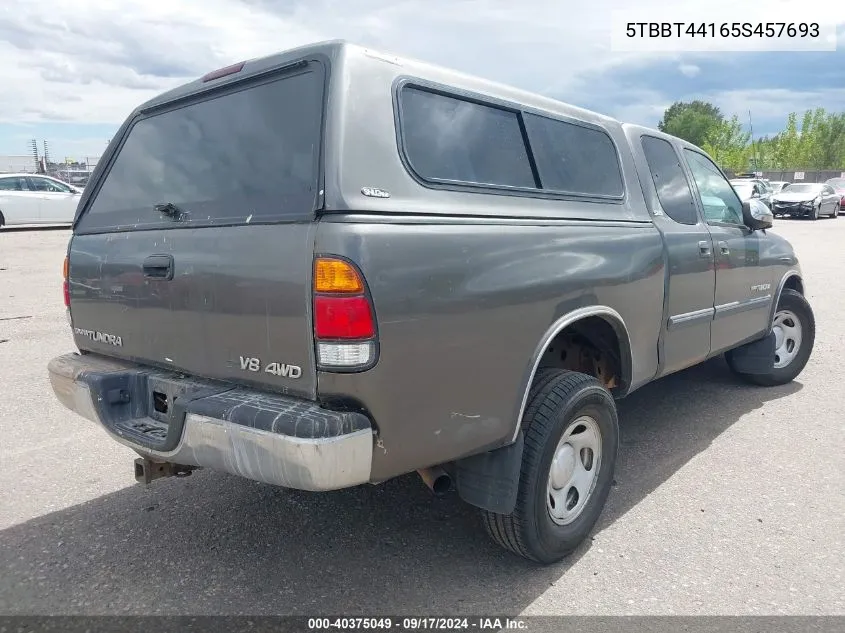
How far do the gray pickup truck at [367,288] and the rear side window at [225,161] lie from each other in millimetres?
11

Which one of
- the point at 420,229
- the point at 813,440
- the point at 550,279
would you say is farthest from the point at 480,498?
the point at 813,440

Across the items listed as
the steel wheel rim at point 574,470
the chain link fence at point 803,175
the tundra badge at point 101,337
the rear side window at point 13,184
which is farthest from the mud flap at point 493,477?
the chain link fence at point 803,175

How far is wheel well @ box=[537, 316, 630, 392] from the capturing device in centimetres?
326

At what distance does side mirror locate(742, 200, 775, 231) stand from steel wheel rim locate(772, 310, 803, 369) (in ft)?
3.69

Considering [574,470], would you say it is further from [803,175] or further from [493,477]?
[803,175]

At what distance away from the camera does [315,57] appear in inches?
94.4

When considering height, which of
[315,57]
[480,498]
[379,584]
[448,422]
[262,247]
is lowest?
[379,584]

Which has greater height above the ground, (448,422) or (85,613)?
(448,422)

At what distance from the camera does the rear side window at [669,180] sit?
392 centimetres

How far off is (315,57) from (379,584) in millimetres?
2097

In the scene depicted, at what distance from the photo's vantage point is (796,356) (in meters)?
5.50

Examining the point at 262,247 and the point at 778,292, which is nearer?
the point at 262,247

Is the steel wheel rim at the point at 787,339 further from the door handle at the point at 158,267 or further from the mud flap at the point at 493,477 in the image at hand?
the door handle at the point at 158,267

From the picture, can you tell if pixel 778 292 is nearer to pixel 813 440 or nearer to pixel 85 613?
pixel 813 440
